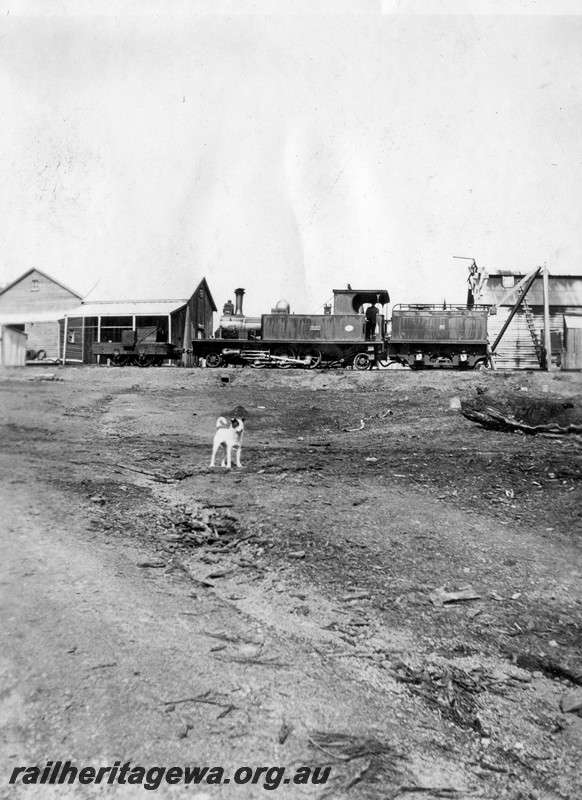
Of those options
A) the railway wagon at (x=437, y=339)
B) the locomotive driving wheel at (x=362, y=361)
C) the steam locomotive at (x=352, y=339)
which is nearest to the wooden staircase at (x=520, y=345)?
the steam locomotive at (x=352, y=339)

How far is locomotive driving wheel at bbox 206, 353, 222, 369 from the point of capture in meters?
3.50

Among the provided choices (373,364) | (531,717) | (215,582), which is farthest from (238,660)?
(373,364)

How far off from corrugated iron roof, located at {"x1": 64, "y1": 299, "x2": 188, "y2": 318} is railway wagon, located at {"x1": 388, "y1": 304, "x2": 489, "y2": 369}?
206cm

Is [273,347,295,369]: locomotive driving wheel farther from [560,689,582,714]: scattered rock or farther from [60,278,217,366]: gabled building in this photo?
[560,689,582,714]: scattered rock

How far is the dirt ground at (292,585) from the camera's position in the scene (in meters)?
1.34

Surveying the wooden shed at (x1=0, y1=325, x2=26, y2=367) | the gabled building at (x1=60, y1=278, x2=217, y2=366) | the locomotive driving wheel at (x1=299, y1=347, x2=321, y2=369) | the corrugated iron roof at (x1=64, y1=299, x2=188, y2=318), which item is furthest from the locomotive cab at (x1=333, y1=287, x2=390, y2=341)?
the wooden shed at (x1=0, y1=325, x2=26, y2=367)

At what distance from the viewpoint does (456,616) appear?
5.92ft

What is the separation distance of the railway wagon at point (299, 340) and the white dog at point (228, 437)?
132 cm

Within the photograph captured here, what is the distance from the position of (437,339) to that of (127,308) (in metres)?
2.73

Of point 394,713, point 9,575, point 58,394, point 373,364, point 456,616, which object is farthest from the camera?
point 373,364

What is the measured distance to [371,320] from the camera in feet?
11.6

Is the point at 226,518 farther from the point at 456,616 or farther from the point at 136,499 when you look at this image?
the point at 456,616

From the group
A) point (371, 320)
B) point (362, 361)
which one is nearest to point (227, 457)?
point (371, 320)

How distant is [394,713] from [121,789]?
2.69 feet
